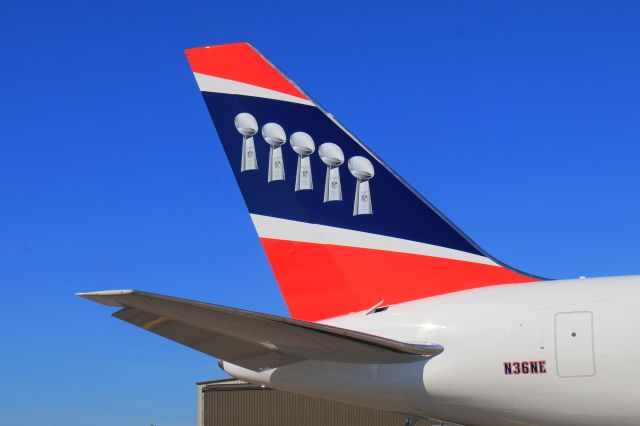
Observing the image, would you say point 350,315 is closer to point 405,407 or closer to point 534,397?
point 405,407

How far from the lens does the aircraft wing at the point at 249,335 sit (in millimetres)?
9180

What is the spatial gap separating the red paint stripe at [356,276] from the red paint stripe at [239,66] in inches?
94.2

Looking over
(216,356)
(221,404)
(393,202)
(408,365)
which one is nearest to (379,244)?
(393,202)

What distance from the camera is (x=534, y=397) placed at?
10.4m

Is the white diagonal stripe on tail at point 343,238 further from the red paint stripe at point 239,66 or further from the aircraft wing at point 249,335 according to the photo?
the red paint stripe at point 239,66

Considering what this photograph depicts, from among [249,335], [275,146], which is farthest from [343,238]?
[249,335]

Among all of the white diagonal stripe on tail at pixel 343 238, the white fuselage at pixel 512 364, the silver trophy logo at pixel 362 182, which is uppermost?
the silver trophy logo at pixel 362 182

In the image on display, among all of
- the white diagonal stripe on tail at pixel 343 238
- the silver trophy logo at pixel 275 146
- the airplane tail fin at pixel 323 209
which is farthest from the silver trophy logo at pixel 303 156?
the white diagonal stripe on tail at pixel 343 238

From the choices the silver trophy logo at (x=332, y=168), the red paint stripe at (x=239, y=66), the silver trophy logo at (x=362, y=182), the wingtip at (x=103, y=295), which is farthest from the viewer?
the red paint stripe at (x=239, y=66)

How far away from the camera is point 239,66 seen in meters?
13.8

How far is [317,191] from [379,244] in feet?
4.02

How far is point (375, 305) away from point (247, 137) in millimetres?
3186

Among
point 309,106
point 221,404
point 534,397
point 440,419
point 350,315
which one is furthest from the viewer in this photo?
point 221,404

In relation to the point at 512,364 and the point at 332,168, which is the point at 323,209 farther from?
the point at 512,364
